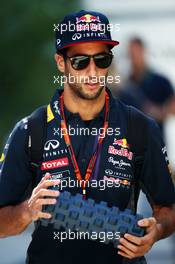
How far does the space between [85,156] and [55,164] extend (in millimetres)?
176

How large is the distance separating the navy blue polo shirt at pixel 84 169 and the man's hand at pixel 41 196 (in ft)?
1.09

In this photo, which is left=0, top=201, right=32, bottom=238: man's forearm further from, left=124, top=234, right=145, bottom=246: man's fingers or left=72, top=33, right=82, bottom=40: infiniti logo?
left=72, top=33, right=82, bottom=40: infiniti logo

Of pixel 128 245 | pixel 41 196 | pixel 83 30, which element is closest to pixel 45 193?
pixel 41 196

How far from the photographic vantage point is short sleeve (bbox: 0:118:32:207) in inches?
227

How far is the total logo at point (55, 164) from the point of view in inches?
228

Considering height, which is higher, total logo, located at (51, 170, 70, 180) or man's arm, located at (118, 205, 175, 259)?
total logo, located at (51, 170, 70, 180)

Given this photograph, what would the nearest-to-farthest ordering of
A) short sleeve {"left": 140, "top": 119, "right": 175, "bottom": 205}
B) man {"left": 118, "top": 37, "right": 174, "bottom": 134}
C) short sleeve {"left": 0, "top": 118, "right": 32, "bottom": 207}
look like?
short sleeve {"left": 0, "top": 118, "right": 32, "bottom": 207}, short sleeve {"left": 140, "top": 119, "right": 175, "bottom": 205}, man {"left": 118, "top": 37, "right": 174, "bottom": 134}

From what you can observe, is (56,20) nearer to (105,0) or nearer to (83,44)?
(105,0)

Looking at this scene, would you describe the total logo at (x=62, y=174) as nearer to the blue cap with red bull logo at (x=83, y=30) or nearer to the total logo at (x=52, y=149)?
the total logo at (x=52, y=149)

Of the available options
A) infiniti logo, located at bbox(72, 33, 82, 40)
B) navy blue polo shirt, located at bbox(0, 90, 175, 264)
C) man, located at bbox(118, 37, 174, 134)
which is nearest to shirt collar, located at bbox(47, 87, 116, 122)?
navy blue polo shirt, located at bbox(0, 90, 175, 264)

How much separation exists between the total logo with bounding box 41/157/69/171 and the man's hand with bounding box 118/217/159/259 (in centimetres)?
59

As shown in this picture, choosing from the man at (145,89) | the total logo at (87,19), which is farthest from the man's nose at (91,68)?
the man at (145,89)

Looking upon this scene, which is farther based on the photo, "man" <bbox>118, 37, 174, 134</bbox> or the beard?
"man" <bbox>118, 37, 174, 134</bbox>

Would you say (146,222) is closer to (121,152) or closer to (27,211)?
(121,152)
